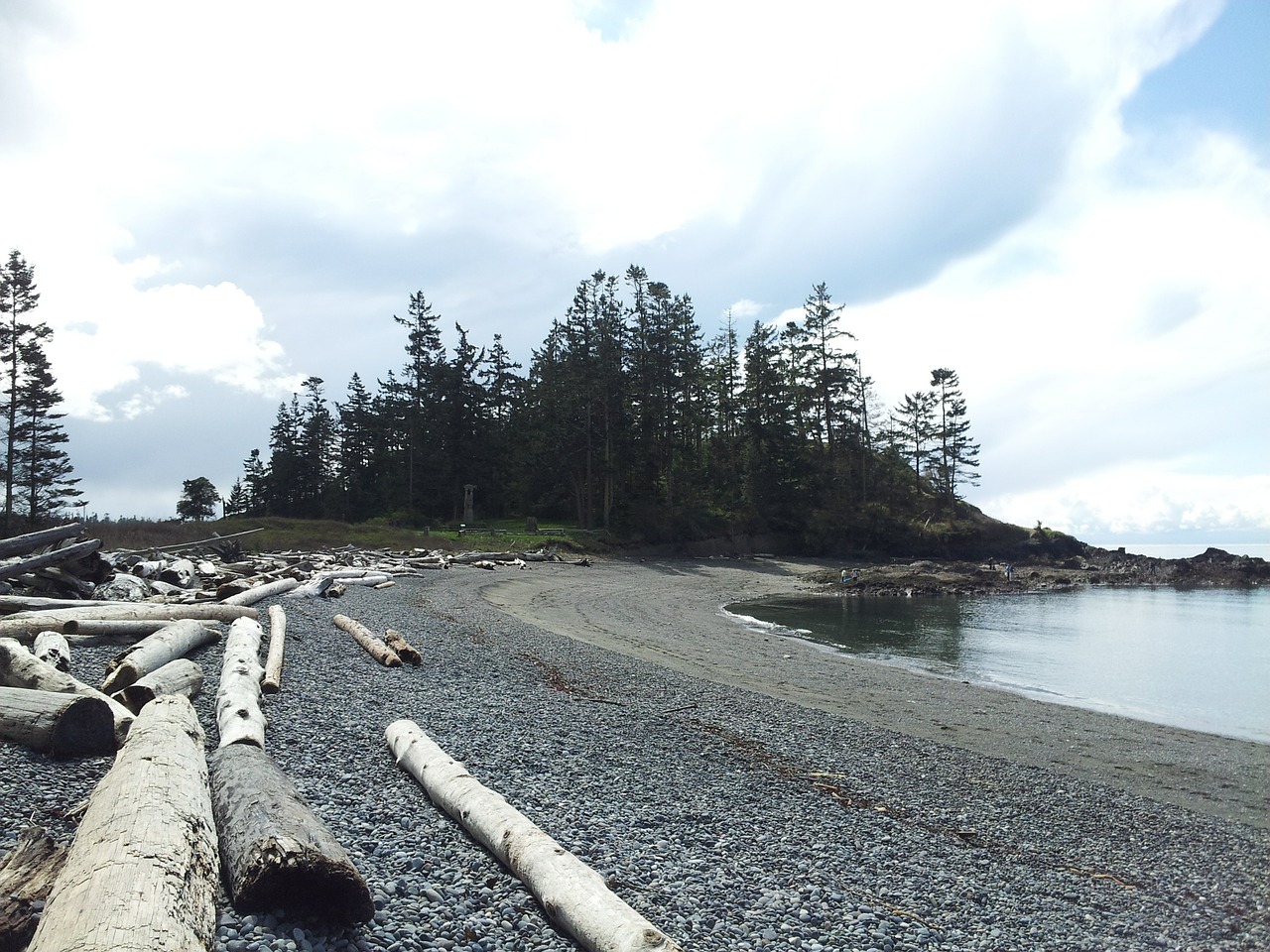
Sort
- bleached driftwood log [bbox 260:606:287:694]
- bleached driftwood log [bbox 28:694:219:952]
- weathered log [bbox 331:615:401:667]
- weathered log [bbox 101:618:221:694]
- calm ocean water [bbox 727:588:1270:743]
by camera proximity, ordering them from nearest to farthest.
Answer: bleached driftwood log [bbox 28:694:219:952] → weathered log [bbox 101:618:221:694] → bleached driftwood log [bbox 260:606:287:694] → weathered log [bbox 331:615:401:667] → calm ocean water [bbox 727:588:1270:743]

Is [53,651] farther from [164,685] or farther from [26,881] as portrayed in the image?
[26,881]

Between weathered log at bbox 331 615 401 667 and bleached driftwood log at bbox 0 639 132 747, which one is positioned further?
weathered log at bbox 331 615 401 667

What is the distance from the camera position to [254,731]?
6520 mm

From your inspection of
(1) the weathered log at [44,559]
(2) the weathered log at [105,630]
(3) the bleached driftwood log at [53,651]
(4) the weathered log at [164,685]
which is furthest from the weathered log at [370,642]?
(1) the weathered log at [44,559]

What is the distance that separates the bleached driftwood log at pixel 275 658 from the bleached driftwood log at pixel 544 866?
10.5 feet

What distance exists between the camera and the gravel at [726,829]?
4691 millimetres

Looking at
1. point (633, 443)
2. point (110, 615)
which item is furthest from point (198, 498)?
point (110, 615)

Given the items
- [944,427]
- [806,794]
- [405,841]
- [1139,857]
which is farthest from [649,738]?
[944,427]

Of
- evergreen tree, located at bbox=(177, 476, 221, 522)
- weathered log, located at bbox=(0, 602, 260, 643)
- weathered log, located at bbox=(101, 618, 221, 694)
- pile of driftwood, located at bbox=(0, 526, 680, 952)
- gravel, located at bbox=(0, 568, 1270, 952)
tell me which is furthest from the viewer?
evergreen tree, located at bbox=(177, 476, 221, 522)

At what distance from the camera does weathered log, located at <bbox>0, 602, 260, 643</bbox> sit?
9.85 m

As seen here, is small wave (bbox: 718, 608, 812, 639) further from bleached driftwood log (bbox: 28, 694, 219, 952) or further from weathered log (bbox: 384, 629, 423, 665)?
bleached driftwood log (bbox: 28, 694, 219, 952)

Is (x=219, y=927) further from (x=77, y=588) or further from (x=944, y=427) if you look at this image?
(x=944, y=427)

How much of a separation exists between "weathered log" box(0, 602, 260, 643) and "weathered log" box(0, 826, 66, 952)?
23.4 feet

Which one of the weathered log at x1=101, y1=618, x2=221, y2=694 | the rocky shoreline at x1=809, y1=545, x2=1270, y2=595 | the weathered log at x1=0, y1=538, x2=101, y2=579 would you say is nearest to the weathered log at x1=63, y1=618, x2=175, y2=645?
the weathered log at x1=101, y1=618, x2=221, y2=694
